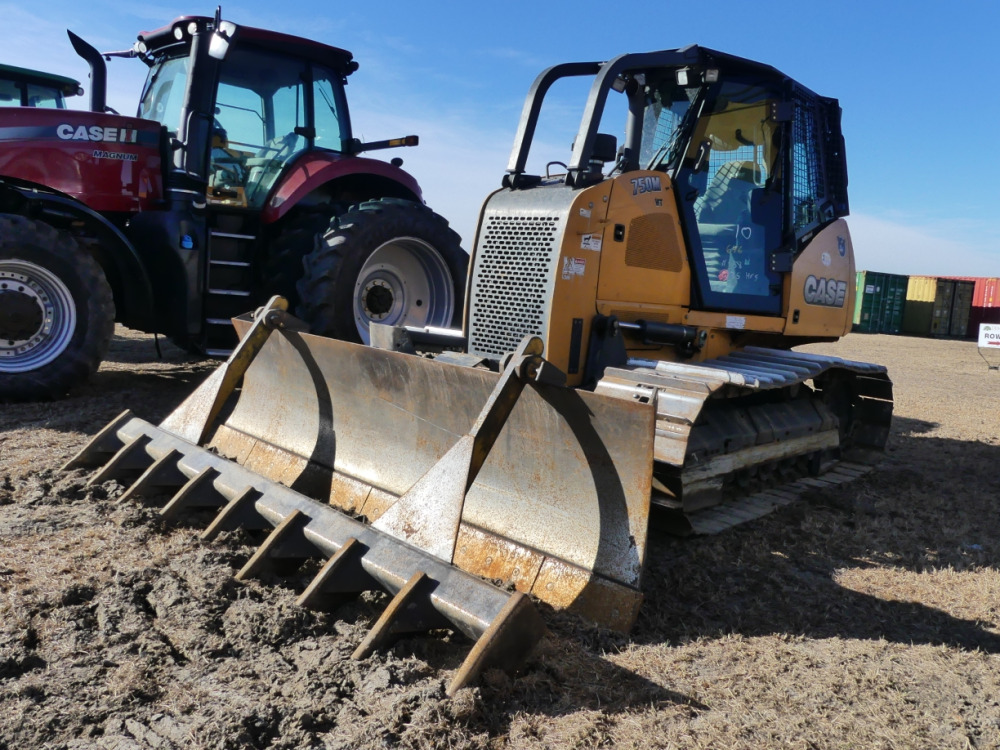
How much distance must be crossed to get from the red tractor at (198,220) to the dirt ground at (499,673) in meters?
2.00

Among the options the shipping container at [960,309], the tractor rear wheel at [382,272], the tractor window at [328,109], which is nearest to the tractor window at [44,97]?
the tractor window at [328,109]

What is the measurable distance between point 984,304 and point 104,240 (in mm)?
29515

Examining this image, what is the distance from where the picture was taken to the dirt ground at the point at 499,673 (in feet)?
7.55

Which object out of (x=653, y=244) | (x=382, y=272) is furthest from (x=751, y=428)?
(x=382, y=272)

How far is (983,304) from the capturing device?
92.7 feet

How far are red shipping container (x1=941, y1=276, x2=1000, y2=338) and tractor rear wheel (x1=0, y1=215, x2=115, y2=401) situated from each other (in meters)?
28.6

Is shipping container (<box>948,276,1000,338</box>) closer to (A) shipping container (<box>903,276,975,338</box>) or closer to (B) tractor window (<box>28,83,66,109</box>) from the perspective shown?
(A) shipping container (<box>903,276,975,338</box>)

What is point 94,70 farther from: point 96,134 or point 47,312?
point 47,312

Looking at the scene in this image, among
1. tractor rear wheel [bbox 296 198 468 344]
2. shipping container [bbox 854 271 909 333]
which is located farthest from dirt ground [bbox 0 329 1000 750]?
shipping container [bbox 854 271 909 333]

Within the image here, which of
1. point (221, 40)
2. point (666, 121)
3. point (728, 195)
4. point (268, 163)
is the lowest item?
point (728, 195)

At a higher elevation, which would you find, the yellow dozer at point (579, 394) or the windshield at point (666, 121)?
the windshield at point (666, 121)

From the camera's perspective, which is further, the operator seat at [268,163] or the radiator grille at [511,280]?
the operator seat at [268,163]

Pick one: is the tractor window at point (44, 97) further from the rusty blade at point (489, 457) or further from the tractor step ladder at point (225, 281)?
the rusty blade at point (489, 457)

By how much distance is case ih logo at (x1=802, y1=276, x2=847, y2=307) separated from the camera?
5527mm
